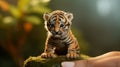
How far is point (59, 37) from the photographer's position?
999 millimetres

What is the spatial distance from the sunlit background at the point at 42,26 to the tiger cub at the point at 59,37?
0.87 feet

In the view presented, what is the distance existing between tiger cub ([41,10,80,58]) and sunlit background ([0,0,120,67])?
0.27 m

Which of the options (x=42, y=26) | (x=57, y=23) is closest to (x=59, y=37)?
(x=57, y=23)

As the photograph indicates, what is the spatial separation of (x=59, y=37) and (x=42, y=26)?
0.30m

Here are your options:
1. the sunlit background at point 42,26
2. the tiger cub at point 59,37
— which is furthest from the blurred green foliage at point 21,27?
the tiger cub at point 59,37

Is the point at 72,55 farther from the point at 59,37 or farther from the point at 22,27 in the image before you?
the point at 22,27

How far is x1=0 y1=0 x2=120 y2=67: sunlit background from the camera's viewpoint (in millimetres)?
1276

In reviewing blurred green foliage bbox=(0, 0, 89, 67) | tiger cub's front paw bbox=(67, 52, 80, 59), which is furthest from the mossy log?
blurred green foliage bbox=(0, 0, 89, 67)

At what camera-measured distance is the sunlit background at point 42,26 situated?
1276mm

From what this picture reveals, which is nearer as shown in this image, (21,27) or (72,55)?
(72,55)

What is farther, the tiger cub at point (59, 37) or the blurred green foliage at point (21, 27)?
the blurred green foliage at point (21, 27)

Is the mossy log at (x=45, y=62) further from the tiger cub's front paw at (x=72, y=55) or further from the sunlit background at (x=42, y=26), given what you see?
the sunlit background at (x=42, y=26)

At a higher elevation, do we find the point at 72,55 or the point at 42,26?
the point at 42,26

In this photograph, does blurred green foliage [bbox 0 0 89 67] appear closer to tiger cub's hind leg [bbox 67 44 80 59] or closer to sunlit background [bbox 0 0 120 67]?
sunlit background [bbox 0 0 120 67]
